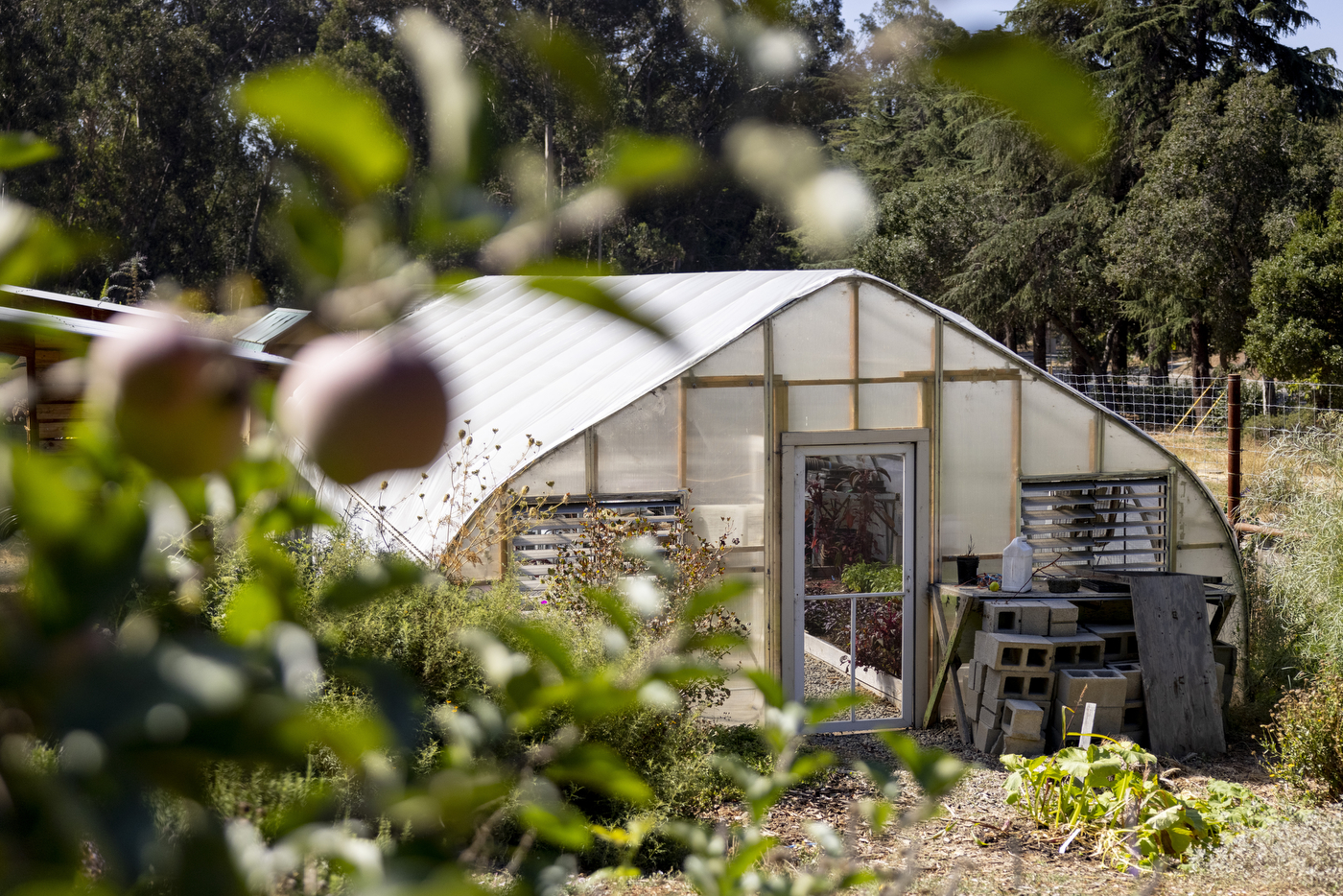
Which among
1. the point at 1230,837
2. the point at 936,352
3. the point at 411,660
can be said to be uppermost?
the point at 936,352

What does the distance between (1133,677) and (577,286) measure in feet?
19.1

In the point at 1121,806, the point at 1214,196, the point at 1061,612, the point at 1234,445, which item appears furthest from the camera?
the point at 1214,196

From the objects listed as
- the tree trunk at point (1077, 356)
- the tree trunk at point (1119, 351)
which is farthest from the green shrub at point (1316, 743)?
the tree trunk at point (1119, 351)

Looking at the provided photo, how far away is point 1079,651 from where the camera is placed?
550 cm

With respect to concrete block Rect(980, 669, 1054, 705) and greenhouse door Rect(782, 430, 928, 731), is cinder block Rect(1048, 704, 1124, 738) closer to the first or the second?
concrete block Rect(980, 669, 1054, 705)

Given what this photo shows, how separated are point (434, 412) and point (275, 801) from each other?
2.11m

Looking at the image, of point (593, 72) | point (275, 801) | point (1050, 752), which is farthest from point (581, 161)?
point (1050, 752)

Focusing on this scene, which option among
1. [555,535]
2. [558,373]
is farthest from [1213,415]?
[555,535]

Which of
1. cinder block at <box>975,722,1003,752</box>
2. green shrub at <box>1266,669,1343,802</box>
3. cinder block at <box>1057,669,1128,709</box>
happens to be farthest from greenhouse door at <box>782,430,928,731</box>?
green shrub at <box>1266,669,1343,802</box>

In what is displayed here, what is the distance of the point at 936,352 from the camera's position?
5770 mm

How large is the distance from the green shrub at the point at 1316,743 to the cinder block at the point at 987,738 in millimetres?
1230

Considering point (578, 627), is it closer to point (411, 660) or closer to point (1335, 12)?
point (411, 660)

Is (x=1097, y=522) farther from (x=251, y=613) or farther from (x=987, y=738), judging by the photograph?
(x=251, y=613)

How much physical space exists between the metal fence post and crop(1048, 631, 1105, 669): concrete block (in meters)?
1.93
